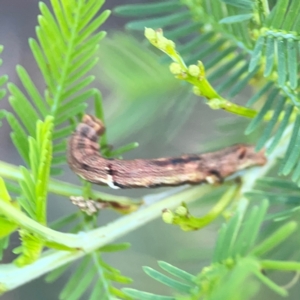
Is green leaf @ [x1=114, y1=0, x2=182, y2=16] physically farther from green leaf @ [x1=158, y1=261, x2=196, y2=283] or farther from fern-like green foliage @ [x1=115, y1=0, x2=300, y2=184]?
green leaf @ [x1=158, y1=261, x2=196, y2=283]

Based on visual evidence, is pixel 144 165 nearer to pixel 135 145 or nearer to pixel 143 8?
pixel 135 145

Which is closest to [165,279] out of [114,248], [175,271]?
[175,271]

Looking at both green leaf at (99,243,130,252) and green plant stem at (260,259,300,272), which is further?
green leaf at (99,243,130,252)

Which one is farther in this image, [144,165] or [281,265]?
[144,165]

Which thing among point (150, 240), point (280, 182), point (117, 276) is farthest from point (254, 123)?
point (150, 240)

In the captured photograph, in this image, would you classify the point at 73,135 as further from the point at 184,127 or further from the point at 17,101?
the point at 184,127

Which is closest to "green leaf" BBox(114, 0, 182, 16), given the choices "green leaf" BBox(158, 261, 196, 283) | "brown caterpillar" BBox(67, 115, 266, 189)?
"brown caterpillar" BBox(67, 115, 266, 189)

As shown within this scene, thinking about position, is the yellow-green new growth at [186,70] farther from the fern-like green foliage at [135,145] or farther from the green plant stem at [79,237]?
the green plant stem at [79,237]
